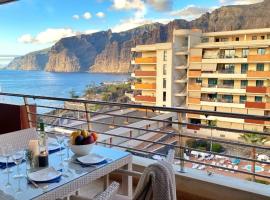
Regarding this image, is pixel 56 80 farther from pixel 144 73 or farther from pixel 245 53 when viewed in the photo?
pixel 245 53

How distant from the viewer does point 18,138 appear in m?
2.29

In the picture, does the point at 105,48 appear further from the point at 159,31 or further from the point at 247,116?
the point at 247,116

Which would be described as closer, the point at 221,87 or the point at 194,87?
the point at 221,87

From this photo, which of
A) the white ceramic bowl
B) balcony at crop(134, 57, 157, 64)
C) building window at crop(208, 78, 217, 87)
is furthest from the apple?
balcony at crop(134, 57, 157, 64)

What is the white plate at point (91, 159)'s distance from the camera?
174 cm

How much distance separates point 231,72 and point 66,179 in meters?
9.47

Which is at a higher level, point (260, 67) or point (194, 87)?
point (260, 67)

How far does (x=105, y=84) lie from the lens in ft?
32.3

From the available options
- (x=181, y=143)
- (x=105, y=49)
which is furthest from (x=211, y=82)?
(x=181, y=143)

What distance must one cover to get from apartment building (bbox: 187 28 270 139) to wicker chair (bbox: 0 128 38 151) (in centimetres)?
707

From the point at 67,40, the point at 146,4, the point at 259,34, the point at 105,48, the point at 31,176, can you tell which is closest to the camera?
the point at 31,176

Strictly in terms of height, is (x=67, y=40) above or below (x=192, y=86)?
above

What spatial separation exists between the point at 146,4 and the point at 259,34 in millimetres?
11033

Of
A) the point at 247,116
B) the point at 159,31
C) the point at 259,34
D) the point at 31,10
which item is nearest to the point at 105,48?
the point at 159,31
